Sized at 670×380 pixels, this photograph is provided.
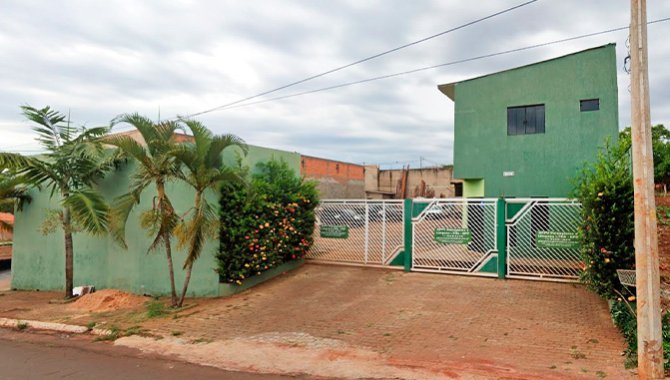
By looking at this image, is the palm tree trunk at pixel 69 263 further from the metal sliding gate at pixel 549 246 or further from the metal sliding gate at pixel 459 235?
the metal sliding gate at pixel 549 246

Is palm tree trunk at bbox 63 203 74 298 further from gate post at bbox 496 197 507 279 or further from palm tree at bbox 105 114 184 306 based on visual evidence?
gate post at bbox 496 197 507 279

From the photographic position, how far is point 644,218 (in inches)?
179

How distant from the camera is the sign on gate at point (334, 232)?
37.8 feet

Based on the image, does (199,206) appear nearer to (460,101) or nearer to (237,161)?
(237,161)

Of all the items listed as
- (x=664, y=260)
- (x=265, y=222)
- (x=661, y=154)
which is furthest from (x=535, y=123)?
(x=661, y=154)

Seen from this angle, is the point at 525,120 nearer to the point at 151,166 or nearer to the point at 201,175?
the point at 201,175

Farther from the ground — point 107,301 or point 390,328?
point 390,328

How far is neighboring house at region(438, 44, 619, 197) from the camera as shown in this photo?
41.0 ft

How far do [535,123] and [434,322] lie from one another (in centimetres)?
884

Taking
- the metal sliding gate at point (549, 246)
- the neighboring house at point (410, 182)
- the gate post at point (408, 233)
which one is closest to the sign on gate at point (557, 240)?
the metal sliding gate at point (549, 246)

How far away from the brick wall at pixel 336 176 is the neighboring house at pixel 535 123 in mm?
21567

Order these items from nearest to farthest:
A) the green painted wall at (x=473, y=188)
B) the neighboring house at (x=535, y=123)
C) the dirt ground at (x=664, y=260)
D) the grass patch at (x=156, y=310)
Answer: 1. the dirt ground at (x=664, y=260)
2. the grass patch at (x=156, y=310)
3. the neighboring house at (x=535, y=123)
4. the green painted wall at (x=473, y=188)

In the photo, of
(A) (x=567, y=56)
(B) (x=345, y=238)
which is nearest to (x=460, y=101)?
(A) (x=567, y=56)

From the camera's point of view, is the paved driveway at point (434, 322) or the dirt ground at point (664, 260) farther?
the dirt ground at point (664, 260)
